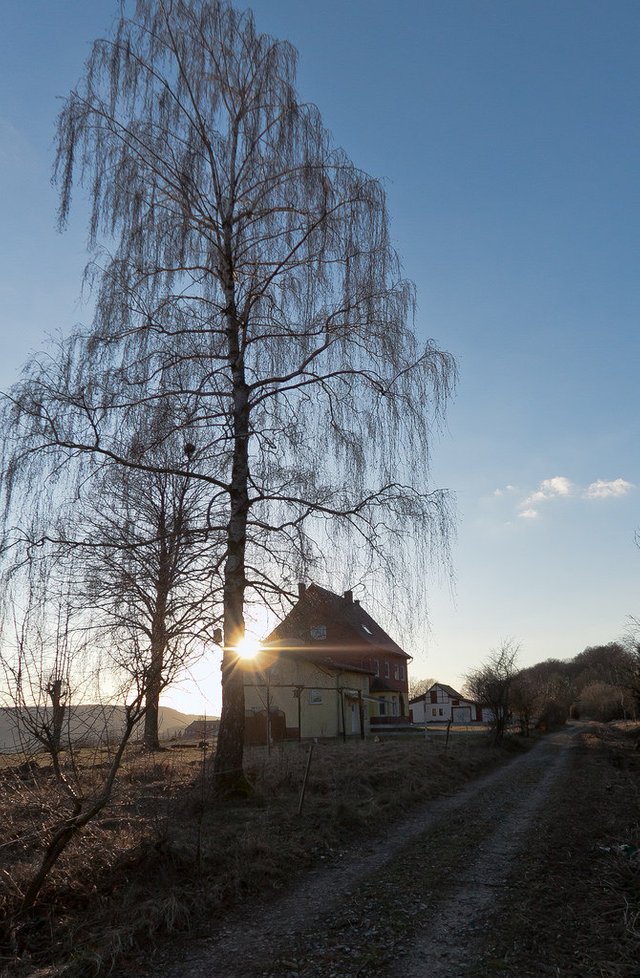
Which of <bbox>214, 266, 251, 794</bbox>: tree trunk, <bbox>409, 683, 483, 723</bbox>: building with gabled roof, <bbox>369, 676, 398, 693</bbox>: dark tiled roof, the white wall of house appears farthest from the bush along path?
<bbox>409, 683, 483, 723</bbox>: building with gabled roof

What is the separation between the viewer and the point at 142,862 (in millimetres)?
6434

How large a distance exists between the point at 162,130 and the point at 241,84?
1.60 meters

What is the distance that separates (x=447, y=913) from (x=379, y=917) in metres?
0.61

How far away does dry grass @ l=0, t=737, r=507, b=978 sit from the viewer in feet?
17.1

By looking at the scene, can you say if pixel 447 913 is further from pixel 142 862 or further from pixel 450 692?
pixel 450 692

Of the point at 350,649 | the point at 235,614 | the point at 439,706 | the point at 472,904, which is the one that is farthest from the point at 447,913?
the point at 439,706

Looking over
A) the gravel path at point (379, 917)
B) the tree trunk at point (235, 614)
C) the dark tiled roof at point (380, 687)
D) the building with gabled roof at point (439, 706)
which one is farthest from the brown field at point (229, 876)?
the building with gabled roof at point (439, 706)

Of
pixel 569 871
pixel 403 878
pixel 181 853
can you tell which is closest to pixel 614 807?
pixel 569 871

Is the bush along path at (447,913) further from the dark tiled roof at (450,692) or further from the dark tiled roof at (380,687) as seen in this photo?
the dark tiled roof at (450,692)

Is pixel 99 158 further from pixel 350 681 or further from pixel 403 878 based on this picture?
pixel 350 681

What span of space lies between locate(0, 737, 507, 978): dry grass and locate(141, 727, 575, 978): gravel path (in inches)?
13.3

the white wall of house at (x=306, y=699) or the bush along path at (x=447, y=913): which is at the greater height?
the white wall of house at (x=306, y=699)

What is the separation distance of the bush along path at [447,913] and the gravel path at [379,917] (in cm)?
1

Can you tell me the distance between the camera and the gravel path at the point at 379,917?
16.1 feet
